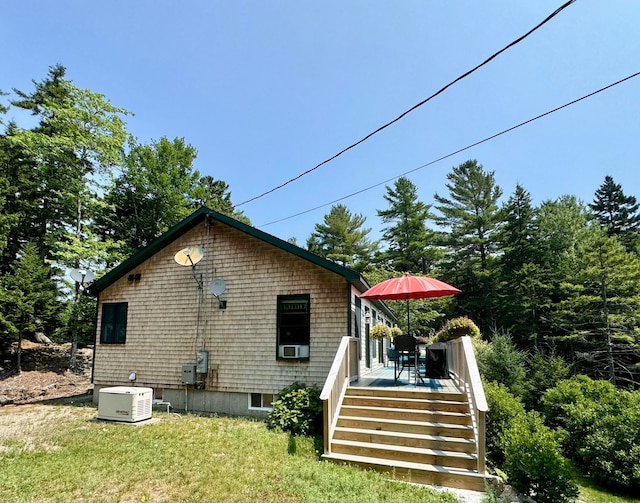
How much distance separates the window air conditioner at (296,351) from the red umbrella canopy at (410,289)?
2.17 m

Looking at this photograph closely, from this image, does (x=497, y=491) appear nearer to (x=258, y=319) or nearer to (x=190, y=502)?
(x=190, y=502)

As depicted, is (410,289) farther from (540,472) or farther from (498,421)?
(540,472)

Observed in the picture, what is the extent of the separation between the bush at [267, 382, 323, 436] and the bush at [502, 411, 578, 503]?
3.41 meters

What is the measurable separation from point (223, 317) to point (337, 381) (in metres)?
4.09

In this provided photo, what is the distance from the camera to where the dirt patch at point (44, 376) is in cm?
1230

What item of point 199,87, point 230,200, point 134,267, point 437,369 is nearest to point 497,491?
point 437,369

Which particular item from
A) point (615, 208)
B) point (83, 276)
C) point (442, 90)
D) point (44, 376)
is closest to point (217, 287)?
point (83, 276)

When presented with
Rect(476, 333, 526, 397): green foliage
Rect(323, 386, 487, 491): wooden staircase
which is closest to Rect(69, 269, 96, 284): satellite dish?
Rect(323, 386, 487, 491): wooden staircase

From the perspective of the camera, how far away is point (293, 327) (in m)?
8.70

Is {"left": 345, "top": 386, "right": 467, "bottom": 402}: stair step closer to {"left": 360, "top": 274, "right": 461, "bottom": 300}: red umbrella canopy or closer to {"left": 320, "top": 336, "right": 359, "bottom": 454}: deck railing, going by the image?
{"left": 320, "top": 336, "right": 359, "bottom": 454}: deck railing

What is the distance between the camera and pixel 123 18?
802cm

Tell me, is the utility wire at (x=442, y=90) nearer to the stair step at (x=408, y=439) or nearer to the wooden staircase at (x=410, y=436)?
the wooden staircase at (x=410, y=436)

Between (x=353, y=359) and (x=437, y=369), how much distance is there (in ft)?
6.32

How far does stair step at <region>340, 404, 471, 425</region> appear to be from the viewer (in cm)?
580
